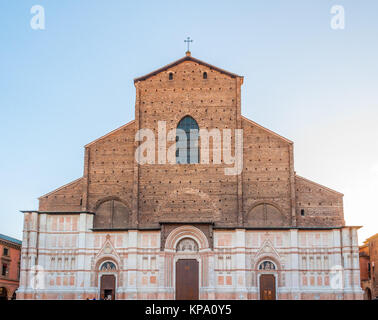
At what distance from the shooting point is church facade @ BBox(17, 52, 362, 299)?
29.4m

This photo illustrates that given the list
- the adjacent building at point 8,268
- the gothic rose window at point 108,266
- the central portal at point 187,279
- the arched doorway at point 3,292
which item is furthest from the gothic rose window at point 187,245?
the arched doorway at point 3,292

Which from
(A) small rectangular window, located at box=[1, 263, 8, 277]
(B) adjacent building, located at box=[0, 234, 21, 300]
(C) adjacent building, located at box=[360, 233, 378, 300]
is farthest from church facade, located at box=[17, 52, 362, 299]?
(C) adjacent building, located at box=[360, 233, 378, 300]

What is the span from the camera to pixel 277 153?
31.5 meters

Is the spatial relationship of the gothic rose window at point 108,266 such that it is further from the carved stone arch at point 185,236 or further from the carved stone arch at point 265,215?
the carved stone arch at point 265,215

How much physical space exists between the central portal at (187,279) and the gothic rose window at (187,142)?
6.08 m

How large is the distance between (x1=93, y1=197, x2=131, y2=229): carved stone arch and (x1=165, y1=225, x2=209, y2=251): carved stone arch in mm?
2872

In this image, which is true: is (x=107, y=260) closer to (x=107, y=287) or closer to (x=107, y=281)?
(x=107, y=281)

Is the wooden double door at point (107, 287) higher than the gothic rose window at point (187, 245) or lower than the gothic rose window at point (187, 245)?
lower

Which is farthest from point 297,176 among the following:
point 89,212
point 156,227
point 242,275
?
point 89,212

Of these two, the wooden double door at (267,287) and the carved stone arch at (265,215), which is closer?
the wooden double door at (267,287)

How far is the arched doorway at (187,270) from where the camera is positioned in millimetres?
29422
